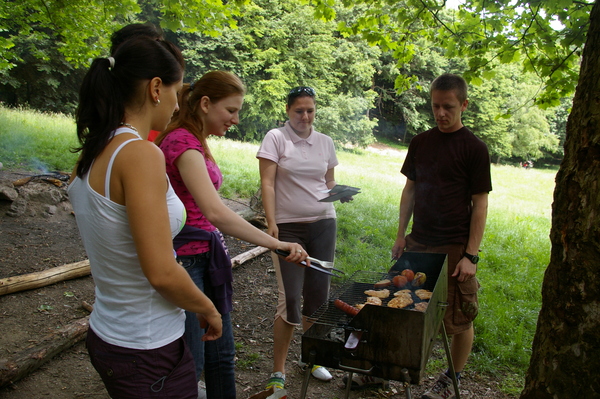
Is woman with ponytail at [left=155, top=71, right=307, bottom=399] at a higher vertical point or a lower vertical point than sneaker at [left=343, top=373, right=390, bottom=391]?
higher

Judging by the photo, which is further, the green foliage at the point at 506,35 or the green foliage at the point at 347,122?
the green foliage at the point at 347,122

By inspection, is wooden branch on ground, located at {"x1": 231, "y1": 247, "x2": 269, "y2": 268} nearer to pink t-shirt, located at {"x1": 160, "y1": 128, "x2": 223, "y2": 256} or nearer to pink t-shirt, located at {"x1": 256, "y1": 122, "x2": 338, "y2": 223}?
pink t-shirt, located at {"x1": 256, "y1": 122, "x2": 338, "y2": 223}

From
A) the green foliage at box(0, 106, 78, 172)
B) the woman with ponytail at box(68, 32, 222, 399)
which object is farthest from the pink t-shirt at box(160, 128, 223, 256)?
the green foliage at box(0, 106, 78, 172)

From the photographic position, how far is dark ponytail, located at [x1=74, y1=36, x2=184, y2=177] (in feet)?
4.24

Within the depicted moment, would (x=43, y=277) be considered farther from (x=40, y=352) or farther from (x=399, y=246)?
(x=399, y=246)

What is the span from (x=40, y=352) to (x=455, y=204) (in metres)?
3.38

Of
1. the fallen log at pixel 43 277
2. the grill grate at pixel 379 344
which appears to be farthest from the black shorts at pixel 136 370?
the fallen log at pixel 43 277

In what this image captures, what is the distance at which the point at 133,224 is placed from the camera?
1.20 metres

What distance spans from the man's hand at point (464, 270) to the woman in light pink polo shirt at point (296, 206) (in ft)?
3.21

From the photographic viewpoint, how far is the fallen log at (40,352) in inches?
114

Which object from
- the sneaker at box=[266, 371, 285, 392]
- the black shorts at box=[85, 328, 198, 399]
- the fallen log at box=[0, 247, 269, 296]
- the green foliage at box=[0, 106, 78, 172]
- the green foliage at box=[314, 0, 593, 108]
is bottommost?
the fallen log at box=[0, 247, 269, 296]

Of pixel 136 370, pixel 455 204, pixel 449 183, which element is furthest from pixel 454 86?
pixel 136 370

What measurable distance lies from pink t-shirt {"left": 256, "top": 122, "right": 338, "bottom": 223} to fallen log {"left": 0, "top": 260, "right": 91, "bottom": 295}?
2816 mm

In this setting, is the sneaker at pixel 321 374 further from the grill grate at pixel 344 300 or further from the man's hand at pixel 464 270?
the man's hand at pixel 464 270
